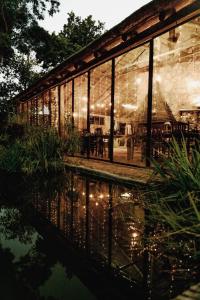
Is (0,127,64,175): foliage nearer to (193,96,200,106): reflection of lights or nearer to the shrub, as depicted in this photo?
the shrub

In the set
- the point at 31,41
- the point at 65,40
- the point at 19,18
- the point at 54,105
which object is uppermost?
the point at 19,18

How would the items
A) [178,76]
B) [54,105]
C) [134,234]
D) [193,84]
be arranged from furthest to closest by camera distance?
[54,105] → [178,76] → [193,84] → [134,234]

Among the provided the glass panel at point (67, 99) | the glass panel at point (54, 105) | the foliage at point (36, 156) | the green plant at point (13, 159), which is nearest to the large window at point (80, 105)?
the glass panel at point (67, 99)

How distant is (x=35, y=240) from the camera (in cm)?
253

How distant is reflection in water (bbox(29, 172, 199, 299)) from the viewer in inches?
74.1

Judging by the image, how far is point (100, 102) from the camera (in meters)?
12.9

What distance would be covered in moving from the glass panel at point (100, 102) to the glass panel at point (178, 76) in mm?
A: 2076

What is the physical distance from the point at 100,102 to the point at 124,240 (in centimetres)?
1084

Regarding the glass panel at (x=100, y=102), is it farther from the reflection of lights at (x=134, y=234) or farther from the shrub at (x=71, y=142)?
the reflection of lights at (x=134, y=234)

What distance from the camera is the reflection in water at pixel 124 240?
1883mm

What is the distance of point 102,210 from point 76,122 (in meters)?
8.38

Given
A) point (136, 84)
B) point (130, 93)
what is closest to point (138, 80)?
point (136, 84)

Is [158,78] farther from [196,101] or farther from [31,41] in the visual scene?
[31,41]

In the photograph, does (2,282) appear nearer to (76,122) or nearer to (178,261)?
(178,261)
